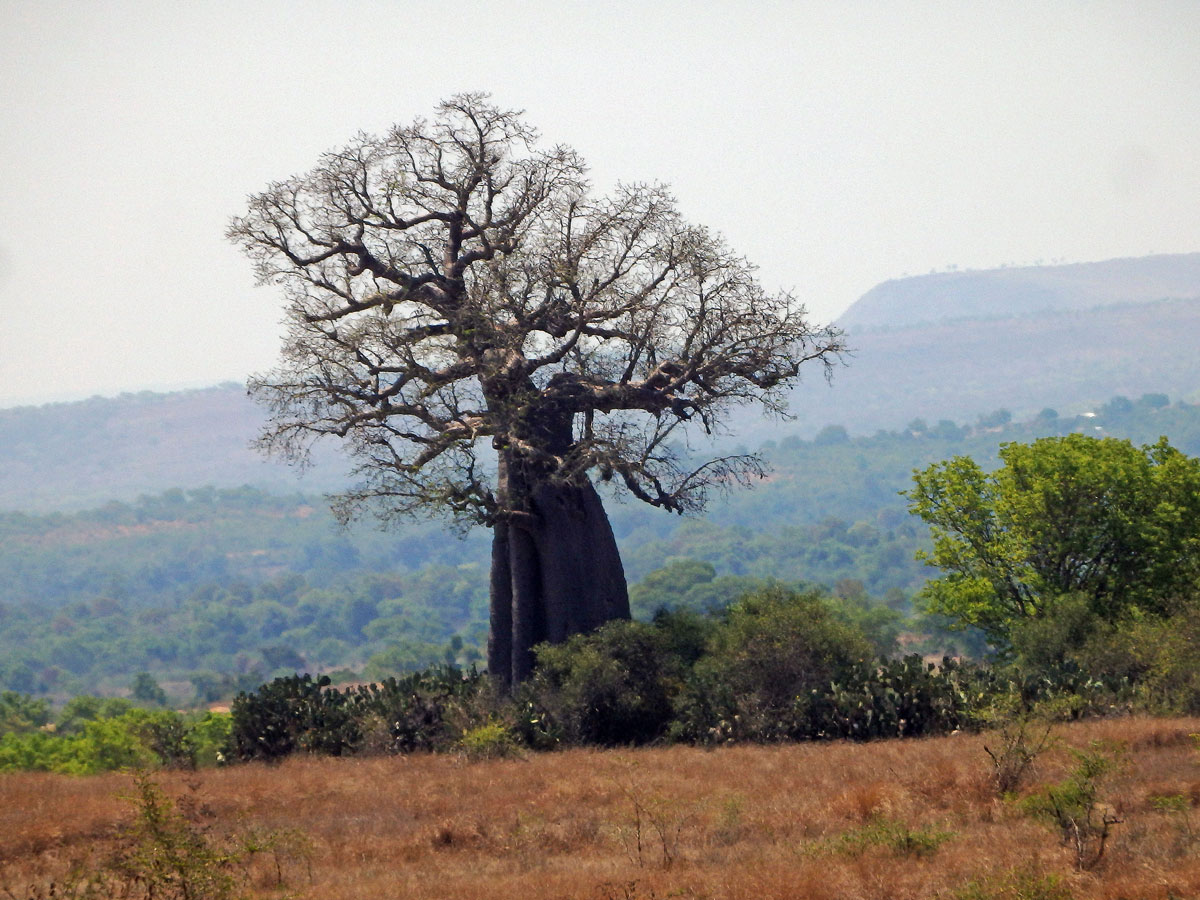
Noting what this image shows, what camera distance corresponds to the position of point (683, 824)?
1068 centimetres

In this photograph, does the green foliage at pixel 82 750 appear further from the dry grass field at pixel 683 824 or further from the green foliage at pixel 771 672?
the dry grass field at pixel 683 824

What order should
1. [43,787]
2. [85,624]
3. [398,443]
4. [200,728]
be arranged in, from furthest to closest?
[85,624], [200,728], [398,443], [43,787]

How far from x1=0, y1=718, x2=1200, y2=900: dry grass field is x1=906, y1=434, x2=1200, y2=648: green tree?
6394 mm

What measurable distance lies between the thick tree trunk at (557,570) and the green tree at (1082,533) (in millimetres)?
6229

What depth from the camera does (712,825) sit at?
10453mm

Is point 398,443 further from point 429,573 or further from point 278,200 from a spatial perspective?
point 429,573

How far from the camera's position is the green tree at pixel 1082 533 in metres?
19.7

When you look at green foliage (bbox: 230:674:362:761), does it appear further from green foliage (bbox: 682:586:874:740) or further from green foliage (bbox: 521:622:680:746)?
green foliage (bbox: 682:586:874:740)

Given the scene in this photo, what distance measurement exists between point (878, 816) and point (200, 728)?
105ft

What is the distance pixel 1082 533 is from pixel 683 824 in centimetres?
1178

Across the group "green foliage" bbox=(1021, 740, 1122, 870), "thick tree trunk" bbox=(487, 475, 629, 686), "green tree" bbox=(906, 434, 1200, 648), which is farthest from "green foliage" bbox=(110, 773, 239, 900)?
"green tree" bbox=(906, 434, 1200, 648)

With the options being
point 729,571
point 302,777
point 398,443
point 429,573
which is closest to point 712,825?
point 302,777

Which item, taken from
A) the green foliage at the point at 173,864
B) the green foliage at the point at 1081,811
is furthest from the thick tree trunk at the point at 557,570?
the green foliage at the point at 173,864

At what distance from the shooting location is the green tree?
19.7 meters
